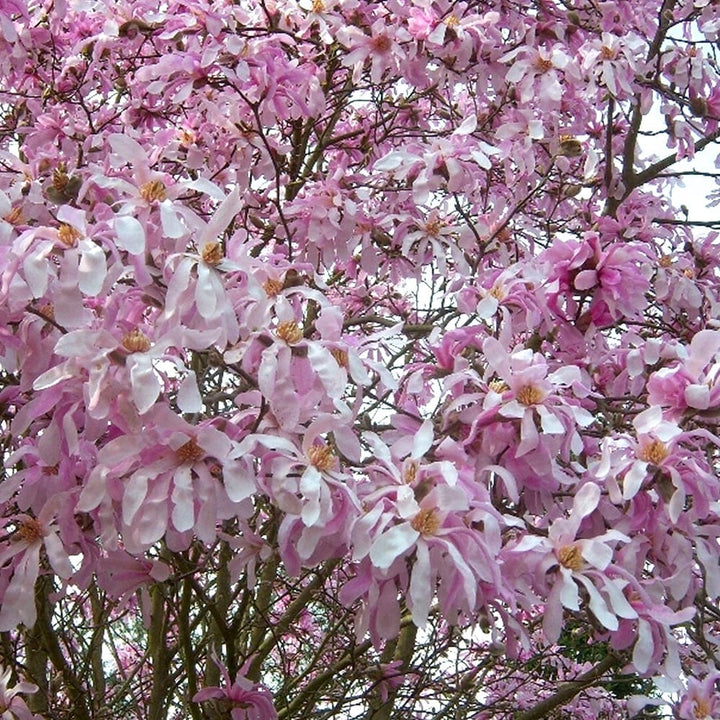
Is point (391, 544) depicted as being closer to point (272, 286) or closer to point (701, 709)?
point (272, 286)

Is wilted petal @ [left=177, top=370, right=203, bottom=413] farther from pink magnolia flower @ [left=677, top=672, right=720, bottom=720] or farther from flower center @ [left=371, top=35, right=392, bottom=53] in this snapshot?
flower center @ [left=371, top=35, right=392, bottom=53]

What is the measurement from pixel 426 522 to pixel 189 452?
287 mm

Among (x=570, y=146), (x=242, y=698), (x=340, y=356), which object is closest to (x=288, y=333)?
(x=340, y=356)

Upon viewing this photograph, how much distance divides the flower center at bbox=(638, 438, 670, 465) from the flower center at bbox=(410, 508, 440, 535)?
1.00ft

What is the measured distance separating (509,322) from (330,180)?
0.68 meters

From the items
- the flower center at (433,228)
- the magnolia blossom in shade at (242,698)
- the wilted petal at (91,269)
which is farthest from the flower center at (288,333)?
the flower center at (433,228)

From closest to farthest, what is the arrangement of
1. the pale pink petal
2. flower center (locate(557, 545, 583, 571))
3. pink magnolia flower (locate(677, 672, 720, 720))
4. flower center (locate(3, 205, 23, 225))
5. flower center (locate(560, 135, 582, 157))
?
the pale pink petal → flower center (locate(557, 545, 583, 571)) → flower center (locate(3, 205, 23, 225)) → pink magnolia flower (locate(677, 672, 720, 720)) → flower center (locate(560, 135, 582, 157))

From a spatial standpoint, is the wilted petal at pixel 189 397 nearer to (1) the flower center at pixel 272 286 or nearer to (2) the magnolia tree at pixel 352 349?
(2) the magnolia tree at pixel 352 349

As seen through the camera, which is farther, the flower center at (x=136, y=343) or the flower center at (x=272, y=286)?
the flower center at (x=272, y=286)

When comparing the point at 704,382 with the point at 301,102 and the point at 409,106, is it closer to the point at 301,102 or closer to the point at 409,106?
the point at 301,102

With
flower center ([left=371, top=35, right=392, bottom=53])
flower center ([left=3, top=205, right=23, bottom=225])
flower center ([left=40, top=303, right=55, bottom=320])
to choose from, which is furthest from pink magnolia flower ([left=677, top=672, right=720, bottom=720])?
flower center ([left=371, top=35, right=392, bottom=53])

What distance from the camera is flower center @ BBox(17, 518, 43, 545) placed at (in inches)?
47.7

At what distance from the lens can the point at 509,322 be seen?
4.82 feet

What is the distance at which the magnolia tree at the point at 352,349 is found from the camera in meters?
1.09
